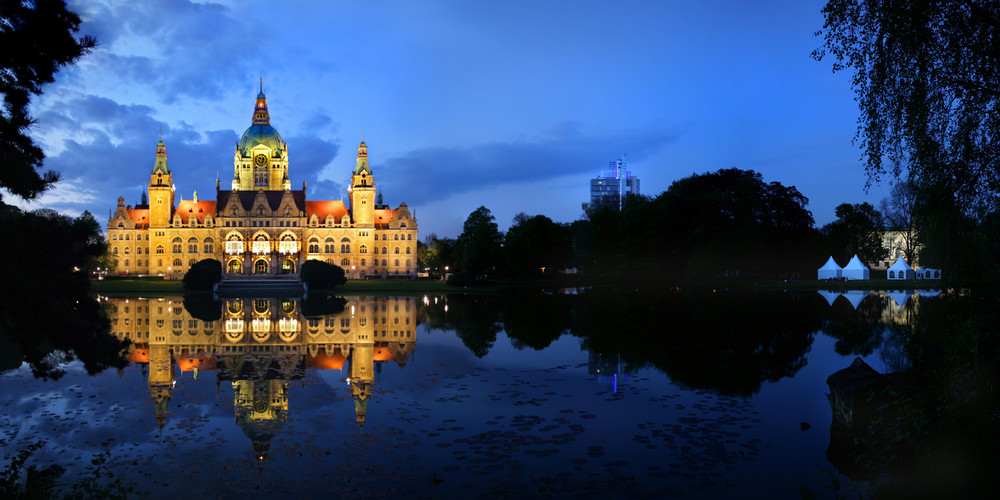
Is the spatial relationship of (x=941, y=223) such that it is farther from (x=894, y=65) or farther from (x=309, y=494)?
(x=309, y=494)

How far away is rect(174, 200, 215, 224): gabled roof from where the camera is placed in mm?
110000

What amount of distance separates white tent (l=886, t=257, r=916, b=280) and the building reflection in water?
68.2 m

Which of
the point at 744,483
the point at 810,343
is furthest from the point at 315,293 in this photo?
the point at 744,483

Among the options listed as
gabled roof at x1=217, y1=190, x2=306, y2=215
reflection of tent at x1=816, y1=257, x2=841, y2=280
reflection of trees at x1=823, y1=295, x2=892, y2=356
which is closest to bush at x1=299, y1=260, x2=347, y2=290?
gabled roof at x1=217, y1=190, x2=306, y2=215

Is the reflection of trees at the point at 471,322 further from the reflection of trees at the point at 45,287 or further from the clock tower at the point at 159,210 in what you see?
the clock tower at the point at 159,210

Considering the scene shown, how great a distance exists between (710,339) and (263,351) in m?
14.4

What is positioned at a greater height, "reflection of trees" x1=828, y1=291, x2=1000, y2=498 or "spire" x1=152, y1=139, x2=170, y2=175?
"spire" x1=152, y1=139, x2=170, y2=175

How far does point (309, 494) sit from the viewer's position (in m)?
8.05

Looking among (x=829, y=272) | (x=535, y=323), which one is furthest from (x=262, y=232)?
(x=535, y=323)

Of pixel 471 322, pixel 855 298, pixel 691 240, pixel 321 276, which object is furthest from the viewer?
pixel 691 240

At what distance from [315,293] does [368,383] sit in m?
50.6

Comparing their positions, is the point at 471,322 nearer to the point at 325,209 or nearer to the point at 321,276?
the point at 321,276

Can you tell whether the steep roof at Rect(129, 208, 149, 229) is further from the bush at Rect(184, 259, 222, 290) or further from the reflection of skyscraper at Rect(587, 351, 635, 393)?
the reflection of skyscraper at Rect(587, 351, 635, 393)

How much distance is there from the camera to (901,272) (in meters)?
79.8
